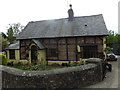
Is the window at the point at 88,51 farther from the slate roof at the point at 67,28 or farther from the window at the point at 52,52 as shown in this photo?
the window at the point at 52,52

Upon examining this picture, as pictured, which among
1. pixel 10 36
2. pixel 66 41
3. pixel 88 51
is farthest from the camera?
pixel 10 36

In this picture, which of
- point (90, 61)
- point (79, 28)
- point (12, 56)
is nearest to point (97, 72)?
point (90, 61)

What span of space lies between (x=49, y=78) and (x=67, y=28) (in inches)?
400

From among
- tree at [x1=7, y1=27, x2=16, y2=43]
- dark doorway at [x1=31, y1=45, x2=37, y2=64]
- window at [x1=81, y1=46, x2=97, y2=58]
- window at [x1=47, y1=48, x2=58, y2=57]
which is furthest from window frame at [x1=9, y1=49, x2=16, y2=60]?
tree at [x1=7, y1=27, x2=16, y2=43]

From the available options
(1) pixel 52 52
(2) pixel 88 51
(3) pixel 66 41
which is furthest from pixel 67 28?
(2) pixel 88 51

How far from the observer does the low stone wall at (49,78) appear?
5.70m

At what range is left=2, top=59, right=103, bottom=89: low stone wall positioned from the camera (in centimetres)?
570

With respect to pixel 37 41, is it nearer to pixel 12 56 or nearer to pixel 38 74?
Result: pixel 12 56

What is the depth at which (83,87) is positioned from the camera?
20.8 ft

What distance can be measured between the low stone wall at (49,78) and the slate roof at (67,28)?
24.0ft

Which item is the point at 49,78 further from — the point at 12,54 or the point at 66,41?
the point at 12,54

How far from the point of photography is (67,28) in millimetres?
14688

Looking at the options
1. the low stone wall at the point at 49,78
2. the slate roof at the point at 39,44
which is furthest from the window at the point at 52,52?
the low stone wall at the point at 49,78

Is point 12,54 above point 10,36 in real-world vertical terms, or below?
below
